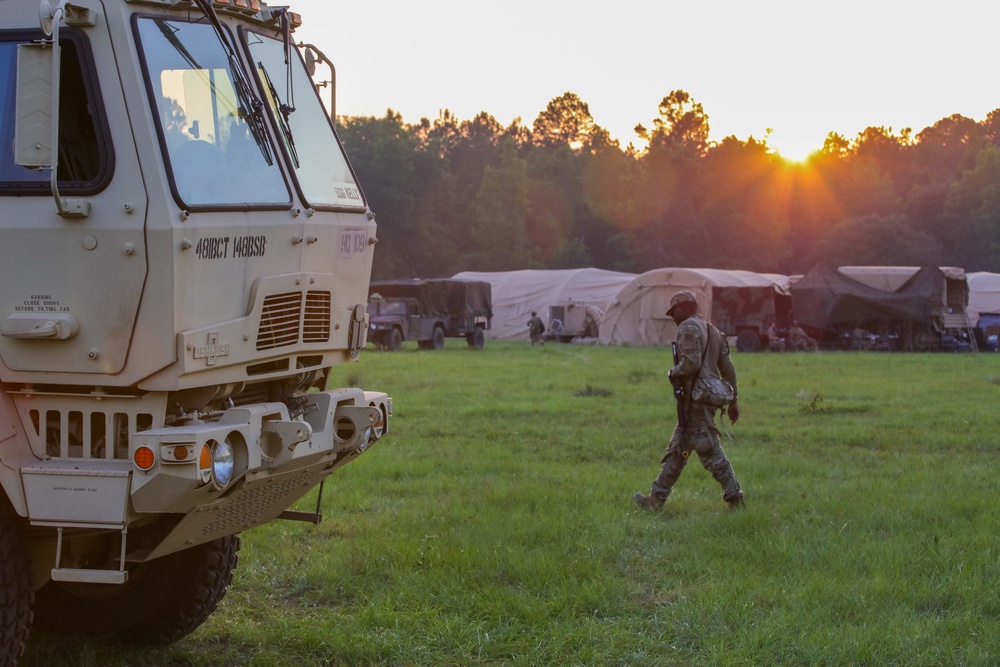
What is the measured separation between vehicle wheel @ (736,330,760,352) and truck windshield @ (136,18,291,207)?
114ft

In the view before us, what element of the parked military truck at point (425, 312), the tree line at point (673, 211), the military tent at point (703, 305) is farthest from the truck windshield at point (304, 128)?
the tree line at point (673, 211)

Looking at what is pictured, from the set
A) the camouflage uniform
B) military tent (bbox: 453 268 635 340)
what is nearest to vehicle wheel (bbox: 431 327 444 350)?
military tent (bbox: 453 268 635 340)

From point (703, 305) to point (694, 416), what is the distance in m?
31.2

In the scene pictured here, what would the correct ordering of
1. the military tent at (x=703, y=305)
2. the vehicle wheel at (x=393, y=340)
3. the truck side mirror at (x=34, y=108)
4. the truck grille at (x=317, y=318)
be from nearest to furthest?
the truck side mirror at (x=34, y=108) < the truck grille at (x=317, y=318) < the vehicle wheel at (x=393, y=340) < the military tent at (x=703, y=305)

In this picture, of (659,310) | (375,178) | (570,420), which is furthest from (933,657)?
(375,178)

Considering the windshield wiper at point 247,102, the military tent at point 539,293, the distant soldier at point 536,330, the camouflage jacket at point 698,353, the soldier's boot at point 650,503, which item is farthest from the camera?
the military tent at point 539,293

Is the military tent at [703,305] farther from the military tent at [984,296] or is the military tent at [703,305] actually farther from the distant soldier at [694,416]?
the distant soldier at [694,416]

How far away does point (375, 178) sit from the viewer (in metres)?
73.2

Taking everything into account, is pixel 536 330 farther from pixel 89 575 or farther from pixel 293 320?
pixel 89 575

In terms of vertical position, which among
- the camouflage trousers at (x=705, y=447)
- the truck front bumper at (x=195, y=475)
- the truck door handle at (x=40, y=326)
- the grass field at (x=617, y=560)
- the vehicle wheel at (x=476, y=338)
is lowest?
the vehicle wheel at (x=476, y=338)

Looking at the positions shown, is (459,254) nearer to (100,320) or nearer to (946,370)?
(946,370)

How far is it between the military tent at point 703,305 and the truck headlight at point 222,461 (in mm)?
34760

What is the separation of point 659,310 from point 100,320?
38.7 m

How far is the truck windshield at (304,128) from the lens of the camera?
6.04m
